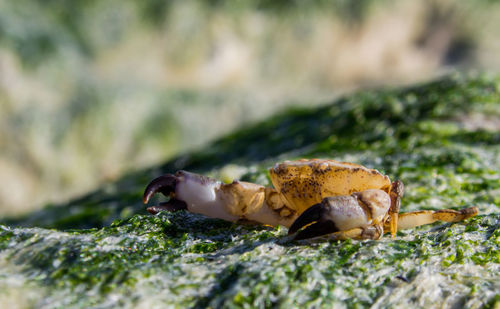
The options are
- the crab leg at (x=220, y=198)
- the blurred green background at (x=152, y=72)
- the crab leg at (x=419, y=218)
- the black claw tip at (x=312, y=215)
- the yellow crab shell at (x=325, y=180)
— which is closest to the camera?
the black claw tip at (x=312, y=215)

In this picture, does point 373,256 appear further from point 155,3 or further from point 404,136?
point 155,3

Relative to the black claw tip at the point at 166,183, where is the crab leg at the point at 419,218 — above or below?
below

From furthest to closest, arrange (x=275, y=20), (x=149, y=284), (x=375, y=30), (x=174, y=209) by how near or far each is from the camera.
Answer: (x=375, y=30) < (x=275, y=20) < (x=174, y=209) < (x=149, y=284)

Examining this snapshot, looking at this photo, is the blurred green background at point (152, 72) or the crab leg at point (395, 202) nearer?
the crab leg at point (395, 202)

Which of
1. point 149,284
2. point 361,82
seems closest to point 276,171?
point 149,284

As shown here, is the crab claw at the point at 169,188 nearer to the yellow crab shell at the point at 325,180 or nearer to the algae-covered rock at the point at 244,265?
the algae-covered rock at the point at 244,265

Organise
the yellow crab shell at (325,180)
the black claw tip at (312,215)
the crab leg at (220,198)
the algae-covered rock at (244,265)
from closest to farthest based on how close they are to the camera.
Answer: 1. the algae-covered rock at (244,265)
2. the black claw tip at (312,215)
3. the yellow crab shell at (325,180)
4. the crab leg at (220,198)

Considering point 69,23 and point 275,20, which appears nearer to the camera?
point 69,23

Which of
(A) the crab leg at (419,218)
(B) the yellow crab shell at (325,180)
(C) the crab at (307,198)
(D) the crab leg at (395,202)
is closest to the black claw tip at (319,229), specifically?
(C) the crab at (307,198)
